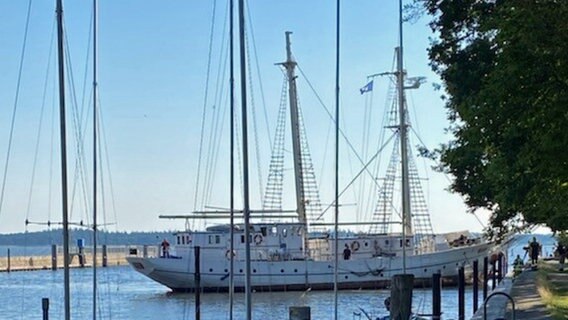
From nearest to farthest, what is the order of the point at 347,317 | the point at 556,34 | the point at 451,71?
the point at 556,34 → the point at 451,71 → the point at 347,317

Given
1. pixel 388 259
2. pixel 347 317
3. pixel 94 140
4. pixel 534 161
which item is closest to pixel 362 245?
pixel 388 259

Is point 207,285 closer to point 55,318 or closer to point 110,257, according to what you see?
point 55,318

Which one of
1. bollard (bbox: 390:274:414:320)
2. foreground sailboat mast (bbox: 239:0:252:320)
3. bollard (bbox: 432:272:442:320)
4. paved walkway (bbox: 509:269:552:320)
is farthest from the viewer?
paved walkway (bbox: 509:269:552:320)

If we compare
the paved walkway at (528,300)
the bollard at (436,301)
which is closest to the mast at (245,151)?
the bollard at (436,301)

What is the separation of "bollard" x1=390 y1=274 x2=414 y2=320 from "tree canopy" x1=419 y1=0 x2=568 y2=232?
260 cm

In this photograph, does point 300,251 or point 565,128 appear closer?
point 565,128

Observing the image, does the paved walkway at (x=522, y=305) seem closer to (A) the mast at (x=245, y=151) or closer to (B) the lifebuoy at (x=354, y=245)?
(A) the mast at (x=245, y=151)

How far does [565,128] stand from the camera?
15.7 meters

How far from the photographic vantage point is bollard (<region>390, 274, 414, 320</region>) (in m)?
18.5

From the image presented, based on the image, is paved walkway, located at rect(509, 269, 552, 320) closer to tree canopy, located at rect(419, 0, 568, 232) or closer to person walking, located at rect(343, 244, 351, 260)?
tree canopy, located at rect(419, 0, 568, 232)

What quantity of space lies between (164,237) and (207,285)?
31.1ft

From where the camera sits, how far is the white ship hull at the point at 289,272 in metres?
68.8

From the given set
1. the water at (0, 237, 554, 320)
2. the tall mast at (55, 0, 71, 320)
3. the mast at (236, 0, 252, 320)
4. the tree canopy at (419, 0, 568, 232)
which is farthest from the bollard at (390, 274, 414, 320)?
the water at (0, 237, 554, 320)

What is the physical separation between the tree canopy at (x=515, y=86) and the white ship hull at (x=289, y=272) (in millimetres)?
46462
